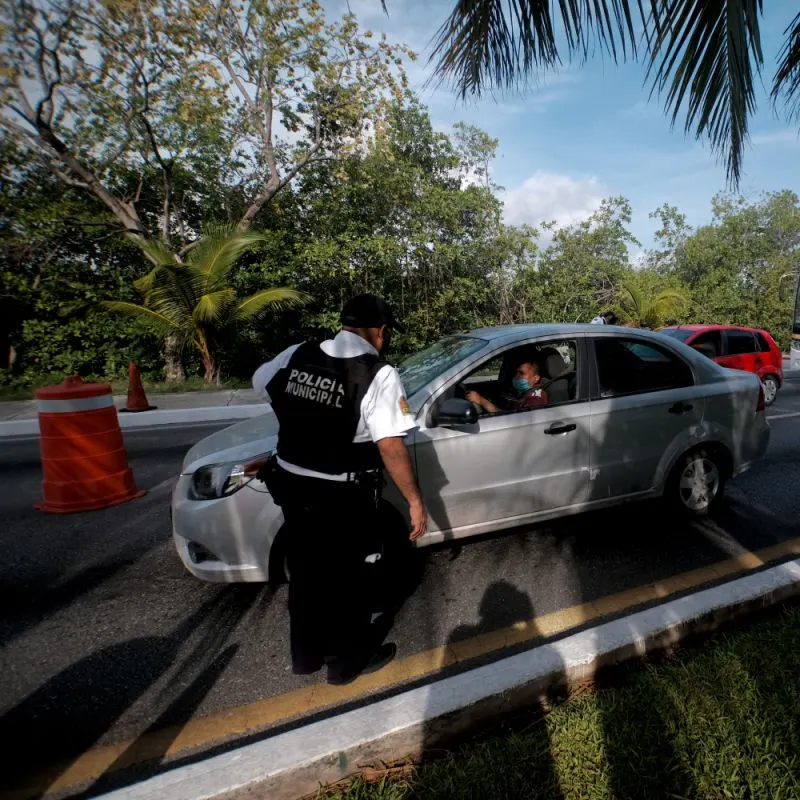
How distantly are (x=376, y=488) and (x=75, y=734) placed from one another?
1594 mm

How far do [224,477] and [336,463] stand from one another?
1.05m

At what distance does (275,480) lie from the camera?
2188mm

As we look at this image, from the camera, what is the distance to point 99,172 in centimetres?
1295

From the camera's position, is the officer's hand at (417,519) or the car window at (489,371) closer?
the officer's hand at (417,519)

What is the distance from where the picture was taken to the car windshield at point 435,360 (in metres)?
3.35

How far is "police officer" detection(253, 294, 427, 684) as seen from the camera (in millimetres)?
2059

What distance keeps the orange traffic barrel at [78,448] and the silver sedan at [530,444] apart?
5.84 feet

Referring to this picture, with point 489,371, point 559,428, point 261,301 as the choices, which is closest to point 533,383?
point 489,371

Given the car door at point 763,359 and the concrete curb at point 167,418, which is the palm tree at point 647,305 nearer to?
the car door at point 763,359

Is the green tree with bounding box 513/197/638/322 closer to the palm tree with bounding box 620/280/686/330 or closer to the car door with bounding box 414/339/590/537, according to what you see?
the palm tree with bounding box 620/280/686/330

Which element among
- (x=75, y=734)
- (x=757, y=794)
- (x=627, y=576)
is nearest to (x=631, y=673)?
(x=757, y=794)

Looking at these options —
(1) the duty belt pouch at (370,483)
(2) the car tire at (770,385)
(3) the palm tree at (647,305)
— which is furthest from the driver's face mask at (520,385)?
(3) the palm tree at (647,305)

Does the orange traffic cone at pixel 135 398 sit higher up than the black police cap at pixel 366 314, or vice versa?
the black police cap at pixel 366 314

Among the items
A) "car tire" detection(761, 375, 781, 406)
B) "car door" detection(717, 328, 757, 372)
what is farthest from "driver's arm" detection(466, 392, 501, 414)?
"car tire" detection(761, 375, 781, 406)
